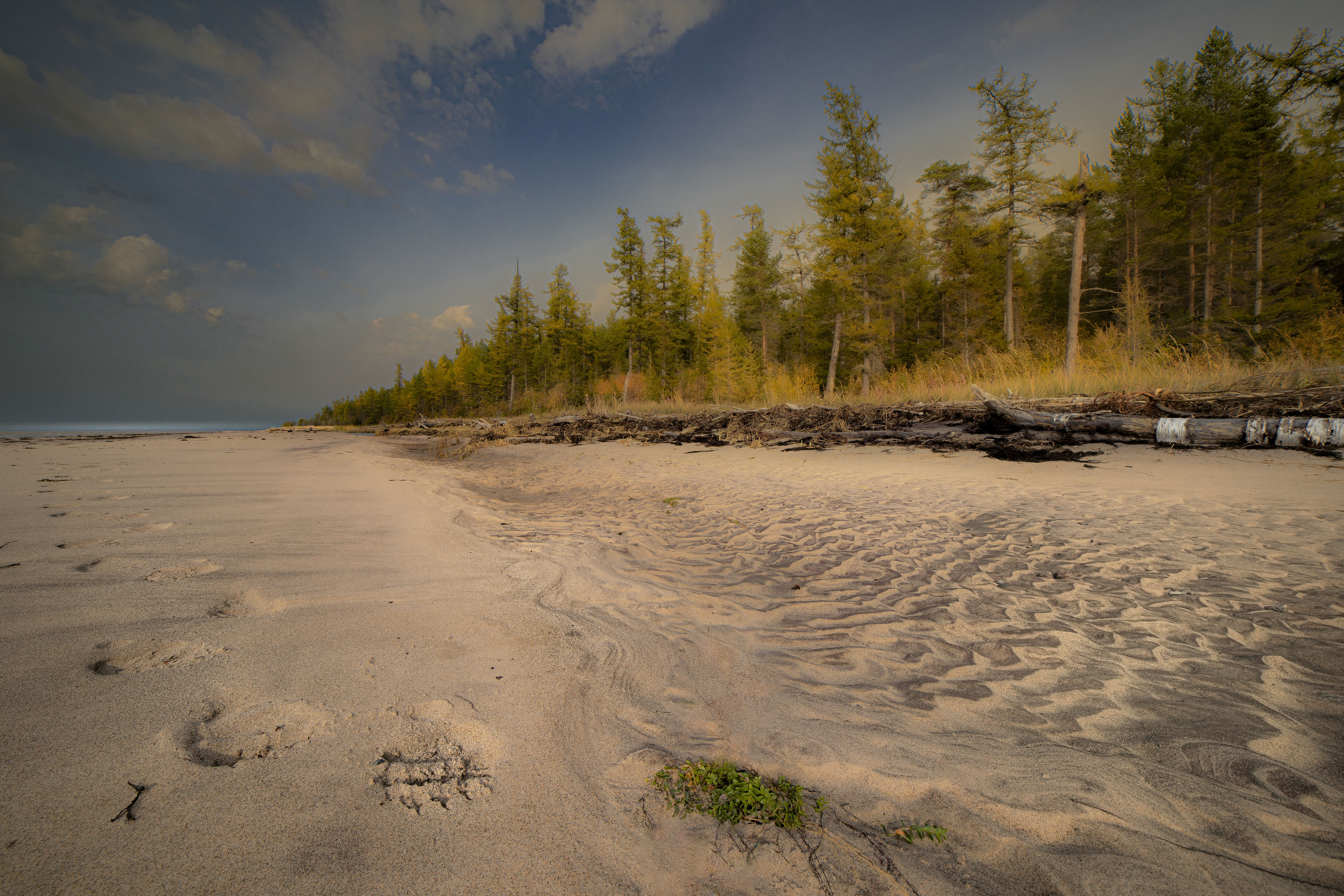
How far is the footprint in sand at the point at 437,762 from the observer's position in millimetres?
1098

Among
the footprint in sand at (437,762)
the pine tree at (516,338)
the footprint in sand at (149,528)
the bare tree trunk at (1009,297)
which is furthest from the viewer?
the pine tree at (516,338)

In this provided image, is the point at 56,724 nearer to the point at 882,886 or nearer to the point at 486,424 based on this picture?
the point at 882,886

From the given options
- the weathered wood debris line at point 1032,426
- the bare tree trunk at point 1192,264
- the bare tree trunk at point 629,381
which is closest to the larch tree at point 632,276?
the bare tree trunk at point 629,381

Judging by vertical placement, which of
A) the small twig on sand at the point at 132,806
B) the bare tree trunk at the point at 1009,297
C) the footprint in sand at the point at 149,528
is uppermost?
the bare tree trunk at the point at 1009,297

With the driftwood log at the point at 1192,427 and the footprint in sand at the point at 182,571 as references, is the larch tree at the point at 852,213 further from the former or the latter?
the footprint in sand at the point at 182,571

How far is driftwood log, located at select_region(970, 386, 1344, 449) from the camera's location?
17.1ft

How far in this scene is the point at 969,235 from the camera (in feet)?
71.7

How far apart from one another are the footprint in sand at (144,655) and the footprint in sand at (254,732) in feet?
1.28

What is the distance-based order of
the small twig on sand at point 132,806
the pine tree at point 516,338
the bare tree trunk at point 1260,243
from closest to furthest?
the small twig on sand at point 132,806 < the bare tree trunk at point 1260,243 < the pine tree at point 516,338

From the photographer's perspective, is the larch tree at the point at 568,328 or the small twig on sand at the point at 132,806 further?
the larch tree at the point at 568,328

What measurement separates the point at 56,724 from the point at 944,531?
4611 millimetres

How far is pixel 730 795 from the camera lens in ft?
3.92

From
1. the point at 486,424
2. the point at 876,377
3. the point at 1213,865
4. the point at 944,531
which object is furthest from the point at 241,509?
the point at 876,377

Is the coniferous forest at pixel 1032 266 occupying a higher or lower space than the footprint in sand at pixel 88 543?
higher
